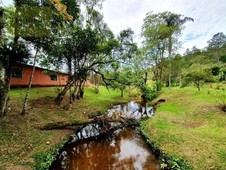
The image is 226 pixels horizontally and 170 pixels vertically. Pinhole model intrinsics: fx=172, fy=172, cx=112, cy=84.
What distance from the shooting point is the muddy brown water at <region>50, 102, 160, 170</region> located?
746 centimetres

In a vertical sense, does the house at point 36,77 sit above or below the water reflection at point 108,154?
above

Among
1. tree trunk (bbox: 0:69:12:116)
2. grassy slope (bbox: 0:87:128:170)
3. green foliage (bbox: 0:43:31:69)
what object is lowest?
grassy slope (bbox: 0:87:128:170)

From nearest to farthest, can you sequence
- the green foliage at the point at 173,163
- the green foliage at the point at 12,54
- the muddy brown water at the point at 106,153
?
the green foliage at the point at 173,163 < the muddy brown water at the point at 106,153 < the green foliage at the point at 12,54

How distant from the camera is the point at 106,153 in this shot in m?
8.74

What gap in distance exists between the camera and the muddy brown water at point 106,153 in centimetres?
746

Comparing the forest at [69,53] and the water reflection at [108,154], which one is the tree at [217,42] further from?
the water reflection at [108,154]

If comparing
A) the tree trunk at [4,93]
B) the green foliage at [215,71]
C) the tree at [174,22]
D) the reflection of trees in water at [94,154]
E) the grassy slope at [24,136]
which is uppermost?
the tree at [174,22]

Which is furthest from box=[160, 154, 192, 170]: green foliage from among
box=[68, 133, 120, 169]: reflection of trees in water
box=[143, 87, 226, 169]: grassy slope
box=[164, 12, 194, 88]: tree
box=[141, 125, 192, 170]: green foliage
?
box=[164, 12, 194, 88]: tree

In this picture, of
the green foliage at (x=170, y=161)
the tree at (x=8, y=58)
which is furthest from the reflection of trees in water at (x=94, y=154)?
the tree at (x=8, y=58)

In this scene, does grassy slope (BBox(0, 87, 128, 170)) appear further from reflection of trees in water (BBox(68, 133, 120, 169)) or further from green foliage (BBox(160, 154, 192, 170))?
green foliage (BBox(160, 154, 192, 170))

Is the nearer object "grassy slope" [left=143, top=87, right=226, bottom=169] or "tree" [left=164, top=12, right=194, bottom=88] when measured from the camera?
"grassy slope" [left=143, top=87, right=226, bottom=169]

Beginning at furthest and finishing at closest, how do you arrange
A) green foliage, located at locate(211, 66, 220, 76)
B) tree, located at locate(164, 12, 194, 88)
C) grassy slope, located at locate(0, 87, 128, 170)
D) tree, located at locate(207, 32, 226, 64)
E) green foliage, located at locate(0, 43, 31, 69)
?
tree, located at locate(207, 32, 226, 64)
green foliage, located at locate(211, 66, 220, 76)
tree, located at locate(164, 12, 194, 88)
green foliage, located at locate(0, 43, 31, 69)
grassy slope, located at locate(0, 87, 128, 170)

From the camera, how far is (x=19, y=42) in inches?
396

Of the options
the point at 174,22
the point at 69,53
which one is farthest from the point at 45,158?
the point at 174,22
